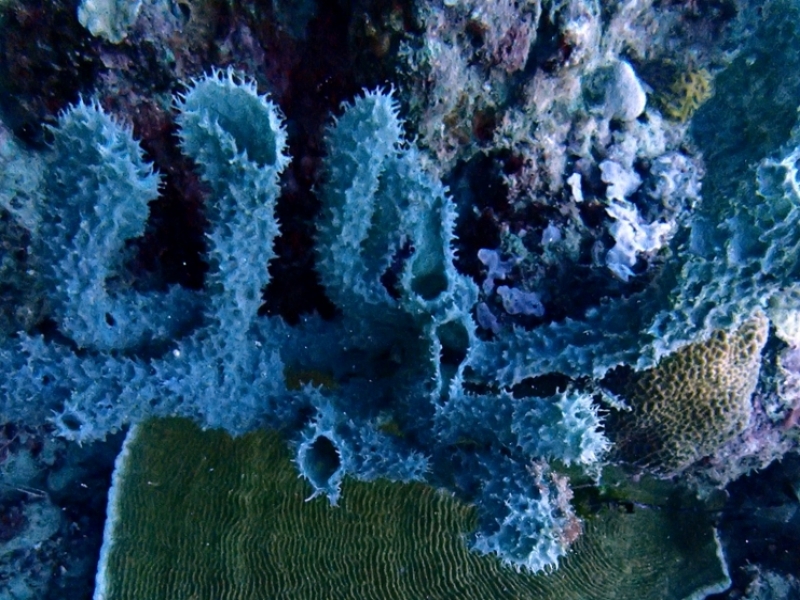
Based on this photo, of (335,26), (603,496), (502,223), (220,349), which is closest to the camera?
(335,26)

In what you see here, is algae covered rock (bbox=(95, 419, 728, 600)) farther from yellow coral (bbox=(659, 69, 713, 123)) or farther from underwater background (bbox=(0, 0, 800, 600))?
yellow coral (bbox=(659, 69, 713, 123))

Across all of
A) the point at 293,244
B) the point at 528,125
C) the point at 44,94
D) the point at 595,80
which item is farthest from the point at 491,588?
the point at 44,94

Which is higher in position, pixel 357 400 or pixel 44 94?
pixel 44 94

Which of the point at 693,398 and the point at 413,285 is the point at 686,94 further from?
the point at 413,285

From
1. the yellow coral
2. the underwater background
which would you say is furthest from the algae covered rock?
the yellow coral

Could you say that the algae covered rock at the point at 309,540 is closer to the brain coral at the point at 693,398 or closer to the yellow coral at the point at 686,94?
the brain coral at the point at 693,398

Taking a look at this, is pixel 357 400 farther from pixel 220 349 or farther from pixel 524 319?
pixel 524 319

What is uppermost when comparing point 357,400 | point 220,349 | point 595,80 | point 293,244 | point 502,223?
point 595,80
